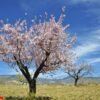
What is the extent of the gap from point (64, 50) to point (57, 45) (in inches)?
81.3

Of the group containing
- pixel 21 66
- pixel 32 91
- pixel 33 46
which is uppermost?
pixel 33 46

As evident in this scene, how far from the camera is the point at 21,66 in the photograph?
40469 millimetres

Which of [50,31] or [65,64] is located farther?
[65,64]

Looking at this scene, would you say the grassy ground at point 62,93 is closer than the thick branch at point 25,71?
No

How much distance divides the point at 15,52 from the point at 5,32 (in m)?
3.18

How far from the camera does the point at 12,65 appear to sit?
4253 centimetres

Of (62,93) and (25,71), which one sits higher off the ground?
(25,71)

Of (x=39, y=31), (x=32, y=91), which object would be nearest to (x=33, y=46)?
(x=39, y=31)

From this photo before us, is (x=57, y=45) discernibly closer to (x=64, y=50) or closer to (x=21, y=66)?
(x=64, y=50)

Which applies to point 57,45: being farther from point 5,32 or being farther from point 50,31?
point 5,32

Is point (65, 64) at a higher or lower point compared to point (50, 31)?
lower

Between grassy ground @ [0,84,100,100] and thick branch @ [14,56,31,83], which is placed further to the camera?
grassy ground @ [0,84,100,100]

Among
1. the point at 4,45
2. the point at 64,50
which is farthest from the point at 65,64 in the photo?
the point at 4,45

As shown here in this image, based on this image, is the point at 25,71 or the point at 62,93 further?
the point at 62,93
